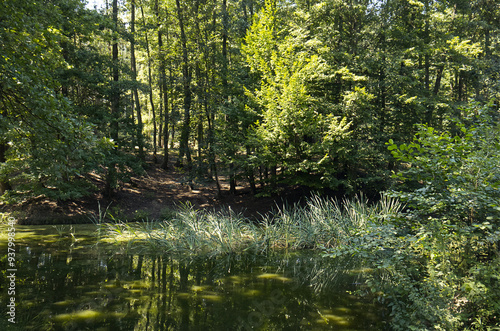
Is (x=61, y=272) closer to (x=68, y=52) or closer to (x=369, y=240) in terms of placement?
(x=369, y=240)

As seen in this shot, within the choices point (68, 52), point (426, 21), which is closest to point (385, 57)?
point (426, 21)

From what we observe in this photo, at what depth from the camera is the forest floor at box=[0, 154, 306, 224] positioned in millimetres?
11031

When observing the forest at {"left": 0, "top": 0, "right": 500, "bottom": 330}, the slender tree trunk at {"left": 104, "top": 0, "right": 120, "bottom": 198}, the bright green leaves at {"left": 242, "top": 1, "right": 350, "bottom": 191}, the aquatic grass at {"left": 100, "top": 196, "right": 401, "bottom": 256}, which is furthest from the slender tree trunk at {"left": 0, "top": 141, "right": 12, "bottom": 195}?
the bright green leaves at {"left": 242, "top": 1, "right": 350, "bottom": 191}

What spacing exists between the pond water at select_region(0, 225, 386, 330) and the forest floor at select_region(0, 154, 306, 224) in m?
3.60

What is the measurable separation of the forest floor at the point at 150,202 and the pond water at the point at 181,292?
3604 mm

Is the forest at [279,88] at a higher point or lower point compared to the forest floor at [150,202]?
higher

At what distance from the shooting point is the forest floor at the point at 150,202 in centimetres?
1103

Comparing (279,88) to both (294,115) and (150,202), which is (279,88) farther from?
(150,202)

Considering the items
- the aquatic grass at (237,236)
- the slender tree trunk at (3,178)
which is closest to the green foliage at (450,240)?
the aquatic grass at (237,236)

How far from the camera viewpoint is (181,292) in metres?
4.88

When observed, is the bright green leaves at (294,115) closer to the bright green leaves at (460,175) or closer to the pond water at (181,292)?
the pond water at (181,292)

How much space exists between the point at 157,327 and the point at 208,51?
12.5 metres

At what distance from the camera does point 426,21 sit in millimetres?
14227

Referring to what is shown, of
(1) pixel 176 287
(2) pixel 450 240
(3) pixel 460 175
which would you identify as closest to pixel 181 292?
(1) pixel 176 287
